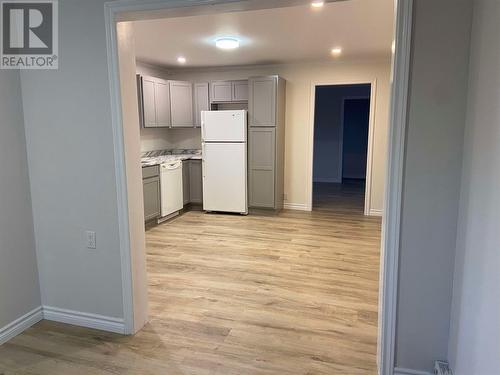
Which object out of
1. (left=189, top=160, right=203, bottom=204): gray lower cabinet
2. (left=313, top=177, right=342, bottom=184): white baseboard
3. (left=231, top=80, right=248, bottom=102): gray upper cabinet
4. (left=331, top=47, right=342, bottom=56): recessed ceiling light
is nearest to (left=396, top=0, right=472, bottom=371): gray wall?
(left=331, top=47, right=342, bottom=56): recessed ceiling light

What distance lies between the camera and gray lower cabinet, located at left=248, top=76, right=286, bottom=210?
206 inches

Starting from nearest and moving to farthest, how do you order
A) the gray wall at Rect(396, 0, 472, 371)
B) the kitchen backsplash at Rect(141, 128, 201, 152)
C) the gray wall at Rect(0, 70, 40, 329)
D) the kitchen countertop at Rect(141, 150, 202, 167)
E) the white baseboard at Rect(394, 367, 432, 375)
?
the gray wall at Rect(396, 0, 472, 371) < the white baseboard at Rect(394, 367, 432, 375) < the gray wall at Rect(0, 70, 40, 329) < the kitchen countertop at Rect(141, 150, 202, 167) < the kitchen backsplash at Rect(141, 128, 201, 152)

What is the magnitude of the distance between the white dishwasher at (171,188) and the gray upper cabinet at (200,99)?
1.01 meters

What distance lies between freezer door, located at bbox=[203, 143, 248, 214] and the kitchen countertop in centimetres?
38

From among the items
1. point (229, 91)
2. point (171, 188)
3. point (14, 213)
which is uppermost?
point (229, 91)

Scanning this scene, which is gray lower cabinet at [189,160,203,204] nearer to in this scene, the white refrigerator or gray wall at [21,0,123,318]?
the white refrigerator

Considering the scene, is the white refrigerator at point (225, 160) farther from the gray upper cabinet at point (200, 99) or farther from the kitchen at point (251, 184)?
the gray upper cabinet at point (200, 99)

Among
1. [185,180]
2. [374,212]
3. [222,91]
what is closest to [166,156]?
[185,180]

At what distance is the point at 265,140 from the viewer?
17.6ft

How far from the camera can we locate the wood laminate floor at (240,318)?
2020 millimetres

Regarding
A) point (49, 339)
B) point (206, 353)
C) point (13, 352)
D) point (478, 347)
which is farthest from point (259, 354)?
point (13, 352)

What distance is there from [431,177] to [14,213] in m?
2.54

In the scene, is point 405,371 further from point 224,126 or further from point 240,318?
point 224,126

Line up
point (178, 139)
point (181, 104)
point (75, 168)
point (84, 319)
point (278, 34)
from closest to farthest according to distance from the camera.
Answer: point (75, 168) → point (84, 319) → point (278, 34) → point (181, 104) → point (178, 139)
